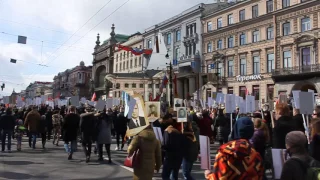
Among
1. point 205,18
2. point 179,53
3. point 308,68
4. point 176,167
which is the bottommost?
point 176,167

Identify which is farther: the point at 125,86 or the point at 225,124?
the point at 125,86

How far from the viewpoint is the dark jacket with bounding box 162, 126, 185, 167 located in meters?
6.96

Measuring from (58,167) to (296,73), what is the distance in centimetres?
3094

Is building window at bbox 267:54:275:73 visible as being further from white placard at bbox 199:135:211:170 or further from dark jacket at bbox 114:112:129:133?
white placard at bbox 199:135:211:170

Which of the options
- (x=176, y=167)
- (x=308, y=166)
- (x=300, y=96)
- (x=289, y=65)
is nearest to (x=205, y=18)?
(x=289, y=65)

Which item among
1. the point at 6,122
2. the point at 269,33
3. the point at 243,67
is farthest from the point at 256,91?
the point at 6,122

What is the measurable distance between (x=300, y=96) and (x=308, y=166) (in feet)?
22.4

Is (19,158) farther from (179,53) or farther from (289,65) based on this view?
(179,53)

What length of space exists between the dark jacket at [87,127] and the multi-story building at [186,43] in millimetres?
36826

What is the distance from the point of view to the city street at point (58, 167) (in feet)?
29.1

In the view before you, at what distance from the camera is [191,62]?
2015 inches

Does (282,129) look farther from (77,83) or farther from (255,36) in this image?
(77,83)

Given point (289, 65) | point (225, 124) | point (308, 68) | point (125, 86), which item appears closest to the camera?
point (225, 124)

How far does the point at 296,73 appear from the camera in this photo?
116 ft
